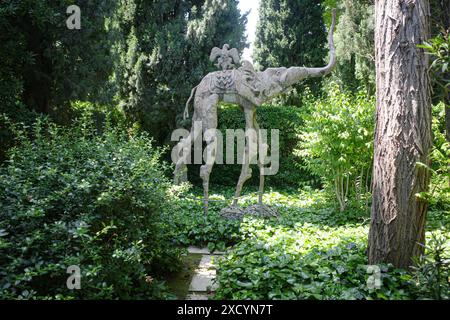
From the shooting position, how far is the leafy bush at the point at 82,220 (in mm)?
2486

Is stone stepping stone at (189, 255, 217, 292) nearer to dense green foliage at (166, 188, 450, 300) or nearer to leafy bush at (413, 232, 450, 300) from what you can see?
dense green foliage at (166, 188, 450, 300)

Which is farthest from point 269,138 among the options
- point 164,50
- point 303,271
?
point 303,271

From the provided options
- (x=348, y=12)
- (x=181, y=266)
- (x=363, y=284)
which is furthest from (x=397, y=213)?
(x=348, y=12)

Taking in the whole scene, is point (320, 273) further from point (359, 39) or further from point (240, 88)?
point (359, 39)

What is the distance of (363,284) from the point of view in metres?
2.96

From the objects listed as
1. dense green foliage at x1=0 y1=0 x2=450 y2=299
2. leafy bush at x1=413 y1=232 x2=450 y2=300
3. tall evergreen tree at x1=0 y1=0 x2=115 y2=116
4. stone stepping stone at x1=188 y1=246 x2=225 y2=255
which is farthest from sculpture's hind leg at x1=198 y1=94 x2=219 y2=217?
leafy bush at x1=413 y1=232 x2=450 y2=300

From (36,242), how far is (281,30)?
505 inches

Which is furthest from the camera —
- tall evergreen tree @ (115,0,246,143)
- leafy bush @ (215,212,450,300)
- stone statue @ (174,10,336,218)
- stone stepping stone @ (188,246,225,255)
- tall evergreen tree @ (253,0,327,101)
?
tall evergreen tree @ (253,0,327,101)

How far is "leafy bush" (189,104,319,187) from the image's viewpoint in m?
10.3

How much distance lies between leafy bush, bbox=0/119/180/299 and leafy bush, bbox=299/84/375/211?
127 inches

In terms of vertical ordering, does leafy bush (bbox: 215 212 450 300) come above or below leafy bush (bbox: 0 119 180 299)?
below

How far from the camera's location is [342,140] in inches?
227

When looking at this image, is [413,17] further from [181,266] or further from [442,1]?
[442,1]

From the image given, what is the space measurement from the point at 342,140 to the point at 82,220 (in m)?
4.42
